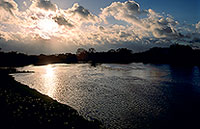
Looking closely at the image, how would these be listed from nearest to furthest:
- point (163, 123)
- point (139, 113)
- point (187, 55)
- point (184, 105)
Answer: point (163, 123) < point (139, 113) < point (184, 105) < point (187, 55)

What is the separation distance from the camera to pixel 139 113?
1895cm

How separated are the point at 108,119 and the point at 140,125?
Result: 12.5ft

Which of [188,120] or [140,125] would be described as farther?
[188,120]

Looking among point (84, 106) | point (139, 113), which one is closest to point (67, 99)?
point (84, 106)

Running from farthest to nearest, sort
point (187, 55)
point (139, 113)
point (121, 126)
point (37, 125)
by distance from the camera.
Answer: point (187, 55)
point (139, 113)
point (121, 126)
point (37, 125)

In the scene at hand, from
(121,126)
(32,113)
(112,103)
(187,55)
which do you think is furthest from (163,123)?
(187,55)

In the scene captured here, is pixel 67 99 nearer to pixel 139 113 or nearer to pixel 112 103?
pixel 112 103

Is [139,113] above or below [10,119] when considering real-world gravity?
below

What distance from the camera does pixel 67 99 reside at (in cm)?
2558

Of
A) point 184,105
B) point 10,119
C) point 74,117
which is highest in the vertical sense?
point 10,119

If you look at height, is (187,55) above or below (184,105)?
above

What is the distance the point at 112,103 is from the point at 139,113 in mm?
5277

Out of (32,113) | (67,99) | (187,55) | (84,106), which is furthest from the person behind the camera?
(187,55)

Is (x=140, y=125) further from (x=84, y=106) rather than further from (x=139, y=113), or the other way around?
(x=84, y=106)
